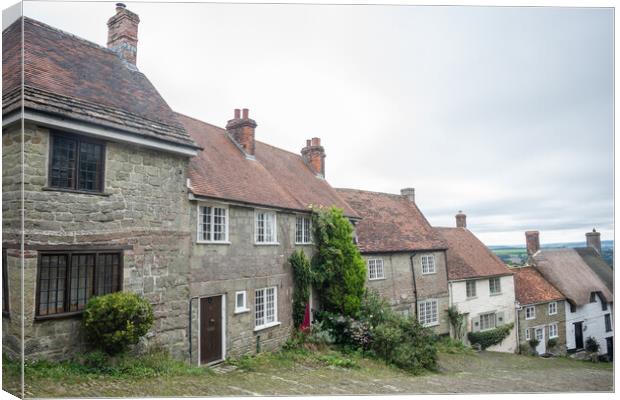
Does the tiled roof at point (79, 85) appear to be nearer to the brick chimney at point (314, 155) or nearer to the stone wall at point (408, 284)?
the brick chimney at point (314, 155)

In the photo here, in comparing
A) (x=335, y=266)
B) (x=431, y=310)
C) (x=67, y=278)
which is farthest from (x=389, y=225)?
(x=67, y=278)

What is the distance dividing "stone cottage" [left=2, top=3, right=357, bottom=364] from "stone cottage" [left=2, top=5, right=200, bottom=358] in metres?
0.03

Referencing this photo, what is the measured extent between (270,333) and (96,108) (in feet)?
28.2

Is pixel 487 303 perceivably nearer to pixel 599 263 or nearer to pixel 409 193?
pixel 409 193

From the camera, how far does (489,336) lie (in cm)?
2106

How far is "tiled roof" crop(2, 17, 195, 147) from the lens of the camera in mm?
7945

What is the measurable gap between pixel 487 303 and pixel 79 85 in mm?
21102

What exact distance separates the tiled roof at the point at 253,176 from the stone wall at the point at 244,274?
1.84ft

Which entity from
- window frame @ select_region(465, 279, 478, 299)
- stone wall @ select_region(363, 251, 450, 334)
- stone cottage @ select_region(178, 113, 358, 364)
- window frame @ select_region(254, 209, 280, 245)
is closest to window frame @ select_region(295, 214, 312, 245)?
stone cottage @ select_region(178, 113, 358, 364)

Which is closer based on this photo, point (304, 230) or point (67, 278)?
point (67, 278)

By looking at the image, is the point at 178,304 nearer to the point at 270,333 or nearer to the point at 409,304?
the point at 270,333

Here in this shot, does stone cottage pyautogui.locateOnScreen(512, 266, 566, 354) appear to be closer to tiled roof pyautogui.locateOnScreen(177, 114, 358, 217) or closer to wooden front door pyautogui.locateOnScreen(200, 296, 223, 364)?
tiled roof pyautogui.locateOnScreen(177, 114, 358, 217)

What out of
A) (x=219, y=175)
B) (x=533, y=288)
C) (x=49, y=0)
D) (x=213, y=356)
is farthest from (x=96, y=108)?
(x=533, y=288)

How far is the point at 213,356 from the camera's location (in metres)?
11.4
